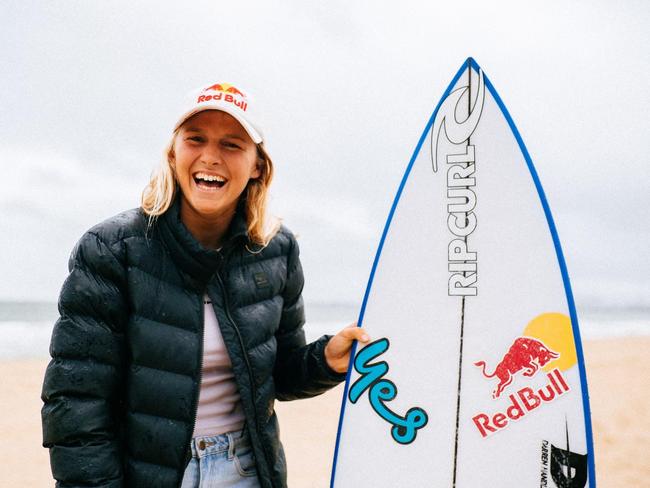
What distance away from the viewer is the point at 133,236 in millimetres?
1262

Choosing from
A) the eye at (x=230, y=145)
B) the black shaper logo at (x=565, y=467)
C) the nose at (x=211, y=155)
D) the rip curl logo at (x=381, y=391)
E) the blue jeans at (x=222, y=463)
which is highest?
the eye at (x=230, y=145)

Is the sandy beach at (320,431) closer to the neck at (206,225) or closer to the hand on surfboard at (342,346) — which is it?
the hand on surfboard at (342,346)

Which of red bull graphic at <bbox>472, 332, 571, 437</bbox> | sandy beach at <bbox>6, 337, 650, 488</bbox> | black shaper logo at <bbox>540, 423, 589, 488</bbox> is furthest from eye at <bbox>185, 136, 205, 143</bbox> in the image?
sandy beach at <bbox>6, 337, 650, 488</bbox>

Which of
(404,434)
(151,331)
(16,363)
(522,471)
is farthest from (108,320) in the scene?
(16,363)

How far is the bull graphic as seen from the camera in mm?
1717

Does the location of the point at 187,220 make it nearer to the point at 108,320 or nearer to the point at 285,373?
the point at 108,320

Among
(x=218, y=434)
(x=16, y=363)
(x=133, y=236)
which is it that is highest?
(x=16, y=363)

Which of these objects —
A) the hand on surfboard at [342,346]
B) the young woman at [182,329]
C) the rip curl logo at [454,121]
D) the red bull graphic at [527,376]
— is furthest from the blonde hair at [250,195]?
the red bull graphic at [527,376]

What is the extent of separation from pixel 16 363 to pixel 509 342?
8.91 meters

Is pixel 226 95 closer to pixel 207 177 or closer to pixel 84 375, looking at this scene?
pixel 207 177

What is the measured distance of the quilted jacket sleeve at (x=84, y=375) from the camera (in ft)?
3.77

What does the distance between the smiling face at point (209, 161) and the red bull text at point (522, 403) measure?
1122 millimetres

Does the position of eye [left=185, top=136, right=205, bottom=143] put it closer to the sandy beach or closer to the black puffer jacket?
the black puffer jacket

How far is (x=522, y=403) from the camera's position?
1.72m
